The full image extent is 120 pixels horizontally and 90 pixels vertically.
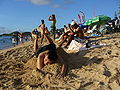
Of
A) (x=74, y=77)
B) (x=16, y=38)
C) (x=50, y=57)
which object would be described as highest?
(x=50, y=57)

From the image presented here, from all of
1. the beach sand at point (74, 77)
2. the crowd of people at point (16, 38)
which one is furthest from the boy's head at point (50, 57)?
the crowd of people at point (16, 38)

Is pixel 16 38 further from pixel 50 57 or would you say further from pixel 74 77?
pixel 74 77

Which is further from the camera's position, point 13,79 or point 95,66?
point 95,66

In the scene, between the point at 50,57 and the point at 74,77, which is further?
the point at 50,57

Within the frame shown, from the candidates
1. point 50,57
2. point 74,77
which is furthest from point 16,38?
point 74,77

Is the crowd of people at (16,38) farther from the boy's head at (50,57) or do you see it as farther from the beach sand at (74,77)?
the boy's head at (50,57)

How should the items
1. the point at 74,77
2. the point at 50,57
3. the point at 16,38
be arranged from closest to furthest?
the point at 74,77, the point at 50,57, the point at 16,38

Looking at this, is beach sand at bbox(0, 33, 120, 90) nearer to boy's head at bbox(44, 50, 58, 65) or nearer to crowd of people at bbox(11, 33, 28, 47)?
boy's head at bbox(44, 50, 58, 65)

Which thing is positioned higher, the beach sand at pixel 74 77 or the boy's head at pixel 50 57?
the boy's head at pixel 50 57

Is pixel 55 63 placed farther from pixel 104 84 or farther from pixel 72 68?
pixel 104 84

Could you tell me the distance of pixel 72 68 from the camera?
13.8 ft

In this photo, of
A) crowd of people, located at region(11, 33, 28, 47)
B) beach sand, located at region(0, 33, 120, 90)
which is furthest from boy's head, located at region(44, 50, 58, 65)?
crowd of people, located at region(11, 33, 28, 47)

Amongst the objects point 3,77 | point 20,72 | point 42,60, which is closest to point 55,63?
point 42,60

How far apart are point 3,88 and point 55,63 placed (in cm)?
127
